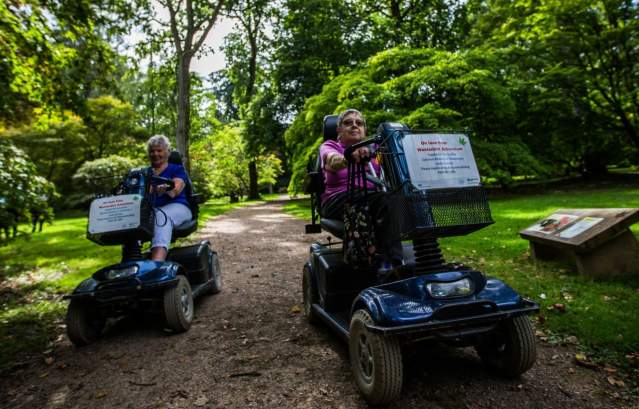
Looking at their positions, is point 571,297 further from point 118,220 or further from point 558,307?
point 118,220

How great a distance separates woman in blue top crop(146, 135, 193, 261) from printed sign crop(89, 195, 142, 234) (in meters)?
0.44

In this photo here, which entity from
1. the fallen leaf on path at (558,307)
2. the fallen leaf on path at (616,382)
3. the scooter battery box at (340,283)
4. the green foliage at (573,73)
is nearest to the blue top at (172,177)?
the scooter battery box at (340,283)

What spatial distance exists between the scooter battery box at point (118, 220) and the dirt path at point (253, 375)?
1.00m

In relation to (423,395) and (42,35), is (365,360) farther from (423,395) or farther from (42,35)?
(42,35)

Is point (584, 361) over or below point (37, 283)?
over

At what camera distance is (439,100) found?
14109 millimetres

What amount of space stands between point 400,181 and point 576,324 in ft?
7.56

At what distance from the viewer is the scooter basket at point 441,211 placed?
250 cm

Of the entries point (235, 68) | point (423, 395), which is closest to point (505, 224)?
point (423, 395)

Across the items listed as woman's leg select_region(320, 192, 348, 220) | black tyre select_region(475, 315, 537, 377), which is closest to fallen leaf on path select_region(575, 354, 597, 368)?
black tyre select_region(475, 315, 537, 377)

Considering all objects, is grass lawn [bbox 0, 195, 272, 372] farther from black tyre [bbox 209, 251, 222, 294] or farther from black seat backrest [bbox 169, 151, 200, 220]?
black seat backrest [bbox 169, 151, 200, 220]

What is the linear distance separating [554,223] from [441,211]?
11.9 ft

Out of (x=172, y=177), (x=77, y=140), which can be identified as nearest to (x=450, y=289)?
(x=172, y=177)

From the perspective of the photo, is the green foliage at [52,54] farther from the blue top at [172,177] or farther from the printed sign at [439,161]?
the printed sign at [439,161]
